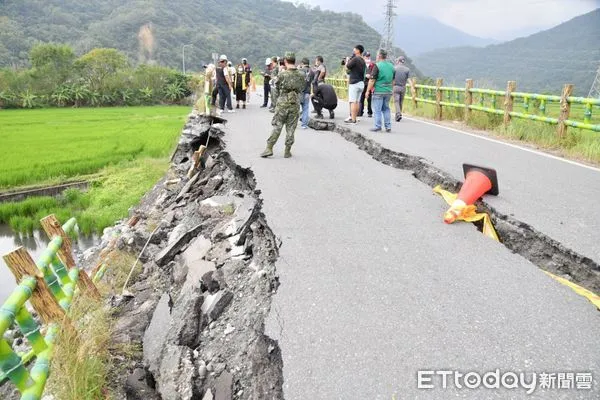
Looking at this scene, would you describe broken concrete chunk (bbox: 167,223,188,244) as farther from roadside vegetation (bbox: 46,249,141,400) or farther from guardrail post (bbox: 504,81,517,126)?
guardrail post (bbox: 504,81,517,126)

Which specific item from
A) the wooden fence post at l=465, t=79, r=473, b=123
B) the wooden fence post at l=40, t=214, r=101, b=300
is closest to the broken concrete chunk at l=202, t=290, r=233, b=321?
the wooden fence post at l=40, t=214, r=101, b=300

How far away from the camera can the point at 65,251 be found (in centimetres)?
427

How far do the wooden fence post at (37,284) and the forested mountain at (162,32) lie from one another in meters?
73.1

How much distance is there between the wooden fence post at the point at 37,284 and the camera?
2.99 m

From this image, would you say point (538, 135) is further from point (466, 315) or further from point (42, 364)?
point (42, 364)

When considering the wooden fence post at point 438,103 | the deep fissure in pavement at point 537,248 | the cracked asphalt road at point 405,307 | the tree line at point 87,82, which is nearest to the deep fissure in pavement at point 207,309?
the cracked asphalt road at point 405,307

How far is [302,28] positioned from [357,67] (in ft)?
420

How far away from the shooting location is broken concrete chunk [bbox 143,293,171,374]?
3422 mm

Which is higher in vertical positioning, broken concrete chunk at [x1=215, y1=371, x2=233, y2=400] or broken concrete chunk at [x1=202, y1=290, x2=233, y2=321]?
broken concrete chunk at [x1=202, y1=290, x2=233, y2=321]

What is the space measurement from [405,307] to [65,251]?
307cm

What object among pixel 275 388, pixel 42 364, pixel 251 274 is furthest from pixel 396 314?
pixel 42 364

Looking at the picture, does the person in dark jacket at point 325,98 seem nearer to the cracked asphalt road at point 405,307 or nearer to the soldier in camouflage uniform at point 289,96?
the soldier in camouflage uniform at point 289,96

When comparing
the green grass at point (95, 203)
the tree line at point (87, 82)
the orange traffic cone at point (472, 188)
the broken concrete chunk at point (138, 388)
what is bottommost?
the green grass at point (95, 203)

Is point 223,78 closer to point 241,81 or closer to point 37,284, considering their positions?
point 241,81
